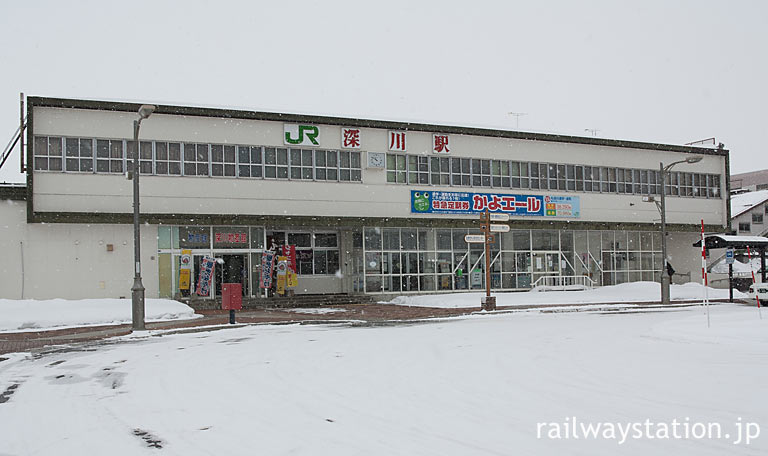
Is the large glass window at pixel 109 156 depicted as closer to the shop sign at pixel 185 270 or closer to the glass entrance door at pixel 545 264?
the shop sign at pixel 185 270

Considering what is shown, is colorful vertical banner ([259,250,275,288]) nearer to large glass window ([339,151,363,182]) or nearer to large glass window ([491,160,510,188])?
large glass window ([339,151,363,182])

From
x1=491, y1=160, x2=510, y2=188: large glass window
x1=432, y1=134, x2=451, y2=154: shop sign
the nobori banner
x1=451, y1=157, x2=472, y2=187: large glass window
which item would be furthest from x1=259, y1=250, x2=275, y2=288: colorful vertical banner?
x1=491, y1=160, x2=510, y2=188: large glass window

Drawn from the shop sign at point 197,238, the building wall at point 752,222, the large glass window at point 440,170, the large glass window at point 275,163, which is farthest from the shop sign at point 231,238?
the building wall at point 752,222

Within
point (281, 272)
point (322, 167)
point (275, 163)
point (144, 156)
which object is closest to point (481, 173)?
point (322, 167)

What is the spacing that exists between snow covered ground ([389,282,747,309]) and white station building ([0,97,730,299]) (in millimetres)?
3018

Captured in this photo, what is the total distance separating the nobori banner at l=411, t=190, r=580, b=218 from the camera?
36.1 m

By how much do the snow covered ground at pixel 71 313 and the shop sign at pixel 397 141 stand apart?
575 inches

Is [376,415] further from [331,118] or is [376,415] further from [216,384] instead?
[331,118]

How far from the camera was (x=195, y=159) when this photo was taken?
1234 inches

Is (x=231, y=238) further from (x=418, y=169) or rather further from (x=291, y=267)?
(x=418, y=169)

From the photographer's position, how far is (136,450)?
6188mm

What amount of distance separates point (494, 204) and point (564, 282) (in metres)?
6.45

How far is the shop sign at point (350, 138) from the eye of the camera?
34344 mm

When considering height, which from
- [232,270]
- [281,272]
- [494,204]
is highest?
[494,204]
